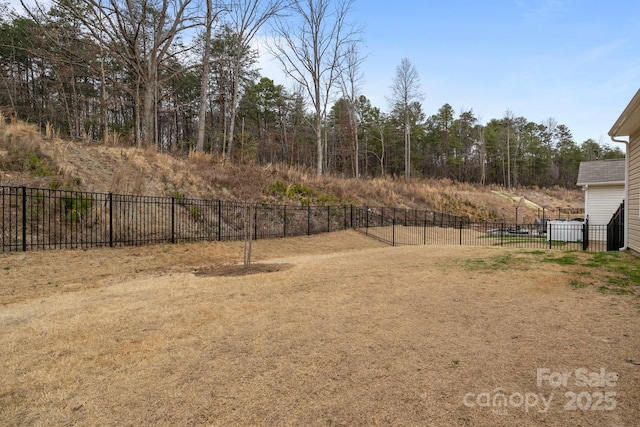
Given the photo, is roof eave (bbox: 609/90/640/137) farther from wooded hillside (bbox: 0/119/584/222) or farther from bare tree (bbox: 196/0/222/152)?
bare tree (bbox: 196/0/222/152)

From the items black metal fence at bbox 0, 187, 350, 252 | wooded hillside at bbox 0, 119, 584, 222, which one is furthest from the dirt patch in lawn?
wooded hillside at bbox 0, 119, 584, 222

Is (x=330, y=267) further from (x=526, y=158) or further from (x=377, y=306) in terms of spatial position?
(x=526, y=158)

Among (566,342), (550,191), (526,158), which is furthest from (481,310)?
(526,158)

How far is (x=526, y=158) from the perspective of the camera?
53.6 metres

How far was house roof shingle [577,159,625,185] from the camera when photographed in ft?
52.7

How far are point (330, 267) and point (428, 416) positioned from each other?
19.4 feet

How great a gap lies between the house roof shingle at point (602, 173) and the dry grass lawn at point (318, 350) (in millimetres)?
12861

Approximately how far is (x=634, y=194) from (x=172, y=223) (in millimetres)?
13587

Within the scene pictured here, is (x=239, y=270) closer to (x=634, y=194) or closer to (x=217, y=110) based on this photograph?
(x=634, y=194)

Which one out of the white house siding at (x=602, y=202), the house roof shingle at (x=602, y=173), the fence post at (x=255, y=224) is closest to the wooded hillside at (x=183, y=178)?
the fence post at (x=255, y=224)

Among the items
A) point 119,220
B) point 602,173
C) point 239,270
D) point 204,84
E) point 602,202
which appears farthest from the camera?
point 204,84

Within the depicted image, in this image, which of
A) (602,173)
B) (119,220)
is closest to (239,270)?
(119,220)

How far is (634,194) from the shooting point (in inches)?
348

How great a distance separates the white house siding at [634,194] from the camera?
8.45m
